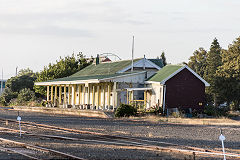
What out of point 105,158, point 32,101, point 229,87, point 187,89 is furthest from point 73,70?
point 105,158

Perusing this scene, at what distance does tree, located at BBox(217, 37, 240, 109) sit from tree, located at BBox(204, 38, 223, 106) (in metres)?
0.71

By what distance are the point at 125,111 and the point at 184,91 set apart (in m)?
6.40

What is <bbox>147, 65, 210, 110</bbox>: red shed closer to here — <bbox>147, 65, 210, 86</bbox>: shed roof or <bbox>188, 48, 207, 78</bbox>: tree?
<bbox>147, 65, 210, 86</bbox>: shed roof

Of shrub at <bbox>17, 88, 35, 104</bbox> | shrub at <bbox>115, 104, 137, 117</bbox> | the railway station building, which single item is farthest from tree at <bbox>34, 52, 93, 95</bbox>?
shrub at <bbox>115, 104, 137, 117</bbox>

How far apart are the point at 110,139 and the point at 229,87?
3595 cm

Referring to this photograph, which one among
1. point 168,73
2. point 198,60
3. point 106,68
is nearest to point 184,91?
point 168,73

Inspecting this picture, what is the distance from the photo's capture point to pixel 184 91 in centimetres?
3625

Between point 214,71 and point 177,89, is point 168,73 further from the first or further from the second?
point 214,71

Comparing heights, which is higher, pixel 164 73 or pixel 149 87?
pixel 164 73

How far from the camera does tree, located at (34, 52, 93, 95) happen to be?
5522 centimetres

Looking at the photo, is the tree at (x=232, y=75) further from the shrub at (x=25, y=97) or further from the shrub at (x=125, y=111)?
the shrub at (x=25, y=97)

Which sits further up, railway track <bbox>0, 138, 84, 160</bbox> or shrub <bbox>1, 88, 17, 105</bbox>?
shrub <bbox>1, 88, 17, 105</bbox>

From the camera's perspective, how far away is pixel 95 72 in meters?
45.8

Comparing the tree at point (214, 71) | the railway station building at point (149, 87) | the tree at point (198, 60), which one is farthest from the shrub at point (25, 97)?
the tree at point (198, 60)
